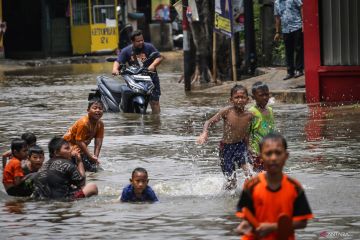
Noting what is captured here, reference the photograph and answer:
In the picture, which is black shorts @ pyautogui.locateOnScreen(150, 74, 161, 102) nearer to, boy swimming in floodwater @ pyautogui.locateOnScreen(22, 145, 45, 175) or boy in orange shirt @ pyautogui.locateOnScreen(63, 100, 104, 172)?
boy in orange shirt @ pyautogui.locateOnScreen(63, 100, 104, 172)

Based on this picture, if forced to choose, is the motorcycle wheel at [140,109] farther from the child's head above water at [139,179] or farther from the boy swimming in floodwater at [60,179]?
the child's head above water at [139,179]

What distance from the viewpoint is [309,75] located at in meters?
18.8

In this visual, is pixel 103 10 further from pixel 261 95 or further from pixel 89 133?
pixel 261 95

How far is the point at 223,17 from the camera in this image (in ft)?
75.2

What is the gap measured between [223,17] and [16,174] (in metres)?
12.2

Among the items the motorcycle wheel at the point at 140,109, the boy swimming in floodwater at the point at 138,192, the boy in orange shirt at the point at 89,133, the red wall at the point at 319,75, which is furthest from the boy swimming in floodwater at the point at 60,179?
the red wall at the point at 319,75

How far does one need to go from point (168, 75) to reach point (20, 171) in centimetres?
1867

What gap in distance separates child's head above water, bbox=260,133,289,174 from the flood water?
239cm

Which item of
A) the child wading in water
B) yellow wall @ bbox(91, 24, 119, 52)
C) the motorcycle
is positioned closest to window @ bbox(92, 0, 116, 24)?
yellow wall @ bbox(91, 24, 119, 52)

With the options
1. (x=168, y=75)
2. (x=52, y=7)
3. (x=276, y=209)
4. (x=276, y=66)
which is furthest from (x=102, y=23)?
(x=276, y=209)

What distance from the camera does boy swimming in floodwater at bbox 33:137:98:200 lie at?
10523 millimetres

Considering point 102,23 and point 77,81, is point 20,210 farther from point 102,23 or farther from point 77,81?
point 102,23

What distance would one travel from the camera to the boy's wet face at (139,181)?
33.4ft

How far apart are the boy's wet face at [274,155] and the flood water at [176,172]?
7.90ft
